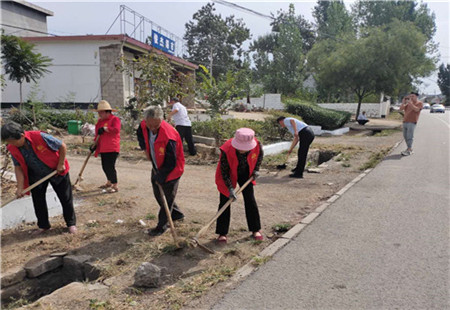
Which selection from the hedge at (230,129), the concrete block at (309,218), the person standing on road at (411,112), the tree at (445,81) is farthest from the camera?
the tree at (445,81)

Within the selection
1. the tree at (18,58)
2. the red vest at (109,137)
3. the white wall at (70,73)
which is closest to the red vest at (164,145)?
the red vest at (109,137)

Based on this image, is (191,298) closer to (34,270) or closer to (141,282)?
(141,282)

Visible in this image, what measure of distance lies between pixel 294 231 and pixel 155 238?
1775 mm

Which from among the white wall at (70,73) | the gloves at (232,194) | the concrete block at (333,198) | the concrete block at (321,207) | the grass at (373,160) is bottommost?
the concrete block at (321,207)

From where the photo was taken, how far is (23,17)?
21594 millimetres

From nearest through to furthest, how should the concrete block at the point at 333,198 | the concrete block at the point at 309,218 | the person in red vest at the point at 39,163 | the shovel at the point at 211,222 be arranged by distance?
the shovel at the point at 211,222 < the person in red vest at the point at 39,163 < the concrete block at the point at 309,218 < the concrete block at the point at 333,198

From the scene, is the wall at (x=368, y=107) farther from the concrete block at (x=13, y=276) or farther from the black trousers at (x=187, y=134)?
the concrete block at (x=13, y=276)

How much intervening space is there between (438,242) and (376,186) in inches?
111

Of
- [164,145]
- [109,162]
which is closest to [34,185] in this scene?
[164,145]

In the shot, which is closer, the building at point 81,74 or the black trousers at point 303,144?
the black trousers at point 303,144

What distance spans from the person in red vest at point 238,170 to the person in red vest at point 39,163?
1.95 metres

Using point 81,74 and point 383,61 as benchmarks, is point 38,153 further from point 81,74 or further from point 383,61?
point 383,61

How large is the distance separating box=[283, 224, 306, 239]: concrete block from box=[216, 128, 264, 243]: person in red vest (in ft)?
1.16

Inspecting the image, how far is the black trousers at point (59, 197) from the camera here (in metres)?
4.38
